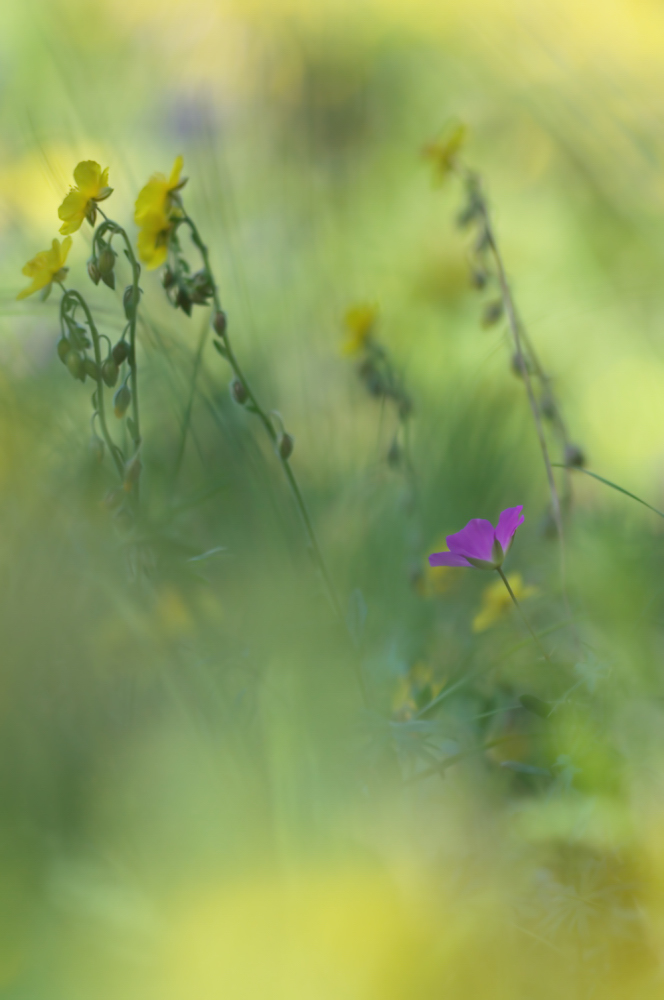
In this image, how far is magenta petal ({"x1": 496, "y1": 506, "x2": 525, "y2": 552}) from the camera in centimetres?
35

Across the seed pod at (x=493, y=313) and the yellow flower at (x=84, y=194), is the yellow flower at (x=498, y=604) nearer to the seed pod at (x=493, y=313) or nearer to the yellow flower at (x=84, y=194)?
the seed pod at (x=493, y=313)

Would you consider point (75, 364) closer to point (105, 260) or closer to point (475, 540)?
point (105, 260)

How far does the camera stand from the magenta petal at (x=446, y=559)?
0.35m

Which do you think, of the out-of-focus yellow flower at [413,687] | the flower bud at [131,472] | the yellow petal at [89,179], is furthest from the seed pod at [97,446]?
the out-of-focus yellow flower at [413,687]

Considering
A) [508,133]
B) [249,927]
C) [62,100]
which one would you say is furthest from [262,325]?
A: [249,927]

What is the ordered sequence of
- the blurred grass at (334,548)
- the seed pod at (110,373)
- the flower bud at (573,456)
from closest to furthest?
the blurred grass at (334,548) → the seed pod at (110,373) → the flower bud at (573,456)

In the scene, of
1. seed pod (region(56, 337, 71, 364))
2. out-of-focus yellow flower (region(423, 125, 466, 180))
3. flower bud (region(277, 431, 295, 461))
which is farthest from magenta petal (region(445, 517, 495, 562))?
out-of-focus yellow flower (region(423, 125, 466, 180))

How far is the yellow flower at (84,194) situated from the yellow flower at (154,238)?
3cm

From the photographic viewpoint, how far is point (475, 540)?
0.36 meters

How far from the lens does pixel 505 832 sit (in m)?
0.38

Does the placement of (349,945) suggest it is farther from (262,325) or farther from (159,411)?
(262,325)

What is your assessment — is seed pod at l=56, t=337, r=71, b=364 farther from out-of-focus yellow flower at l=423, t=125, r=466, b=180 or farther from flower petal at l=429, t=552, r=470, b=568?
out-of-focus yellow flower at l=423, t=125, r=466, b=180

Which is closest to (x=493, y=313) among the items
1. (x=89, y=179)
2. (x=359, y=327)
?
(x=359, y=327)

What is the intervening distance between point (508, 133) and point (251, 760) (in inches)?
39.9
